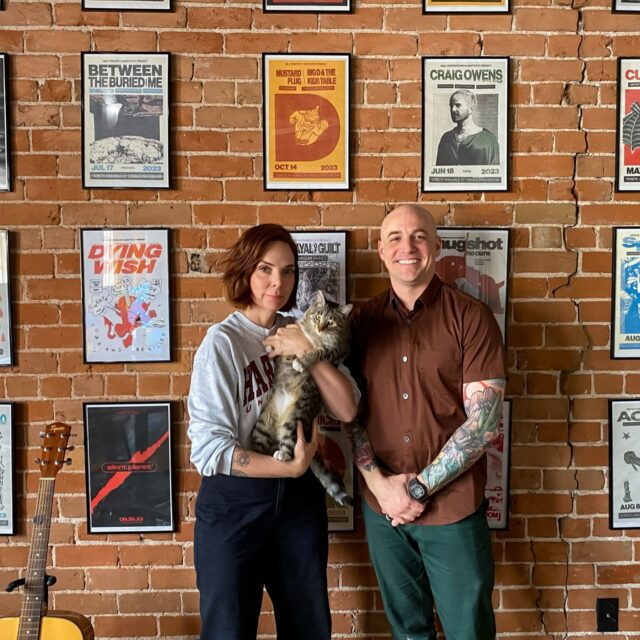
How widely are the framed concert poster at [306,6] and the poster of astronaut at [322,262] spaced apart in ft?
2.94

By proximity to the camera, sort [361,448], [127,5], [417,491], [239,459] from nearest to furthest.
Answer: [239,459], [417,491], [361,448], [127,5]

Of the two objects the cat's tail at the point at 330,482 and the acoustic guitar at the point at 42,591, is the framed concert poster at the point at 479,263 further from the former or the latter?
the acoustic guitar at the point at 42,591

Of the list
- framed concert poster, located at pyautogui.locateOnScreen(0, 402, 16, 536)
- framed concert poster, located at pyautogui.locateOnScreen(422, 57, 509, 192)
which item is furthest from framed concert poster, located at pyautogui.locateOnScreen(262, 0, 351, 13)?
framed concert poster, located at pyautogui.locateOnScreen(0, 402, 16, 536)

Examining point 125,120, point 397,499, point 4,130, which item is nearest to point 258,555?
point 397,499

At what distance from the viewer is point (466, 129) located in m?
2.17

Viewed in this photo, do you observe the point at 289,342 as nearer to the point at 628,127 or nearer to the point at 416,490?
the point at 416,490

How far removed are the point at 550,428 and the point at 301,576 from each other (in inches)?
48.1

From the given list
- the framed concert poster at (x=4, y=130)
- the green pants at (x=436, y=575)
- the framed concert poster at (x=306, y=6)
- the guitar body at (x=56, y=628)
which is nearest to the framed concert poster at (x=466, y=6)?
the framed concert poster at (x=306, y=6)

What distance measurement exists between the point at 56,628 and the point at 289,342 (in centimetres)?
138

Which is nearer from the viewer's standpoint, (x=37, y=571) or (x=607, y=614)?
(x=37, y=571)

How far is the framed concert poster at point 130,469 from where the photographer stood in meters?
2.16

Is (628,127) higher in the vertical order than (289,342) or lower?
higher

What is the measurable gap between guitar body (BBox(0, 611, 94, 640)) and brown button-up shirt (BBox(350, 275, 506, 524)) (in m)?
1.25

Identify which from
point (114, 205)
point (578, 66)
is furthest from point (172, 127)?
point (578, 66)
